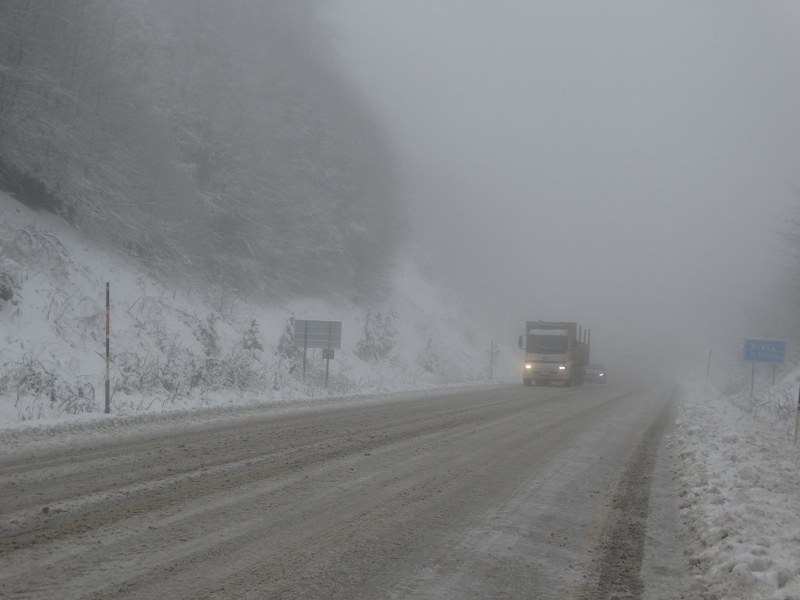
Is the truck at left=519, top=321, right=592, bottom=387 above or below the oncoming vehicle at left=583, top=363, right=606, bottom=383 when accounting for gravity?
above

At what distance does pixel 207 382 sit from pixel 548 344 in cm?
2004

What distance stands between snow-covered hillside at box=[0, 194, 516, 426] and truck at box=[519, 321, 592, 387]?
6803 millimetres

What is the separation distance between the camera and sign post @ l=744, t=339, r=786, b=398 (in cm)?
2759

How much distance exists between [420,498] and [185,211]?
21751mm

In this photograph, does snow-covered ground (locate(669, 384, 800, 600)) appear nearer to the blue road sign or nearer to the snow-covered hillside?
the snow-covered hillside

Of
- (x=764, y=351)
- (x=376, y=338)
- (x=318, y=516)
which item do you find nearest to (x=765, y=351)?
(x=764, y=351)

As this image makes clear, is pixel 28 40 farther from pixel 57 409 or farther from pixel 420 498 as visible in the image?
pixel 420 498

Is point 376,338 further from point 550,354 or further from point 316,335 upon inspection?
point 316,335

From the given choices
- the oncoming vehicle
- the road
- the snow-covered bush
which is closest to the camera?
the road

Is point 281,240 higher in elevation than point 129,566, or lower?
higher

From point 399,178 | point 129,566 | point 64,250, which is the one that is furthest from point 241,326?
point 399,178

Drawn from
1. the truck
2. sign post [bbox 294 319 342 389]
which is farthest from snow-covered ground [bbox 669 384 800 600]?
the truck

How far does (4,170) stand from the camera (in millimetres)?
19312

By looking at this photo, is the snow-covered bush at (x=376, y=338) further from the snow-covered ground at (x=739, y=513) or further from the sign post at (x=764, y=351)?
the snow-covered ground at (x=739, y=513)
